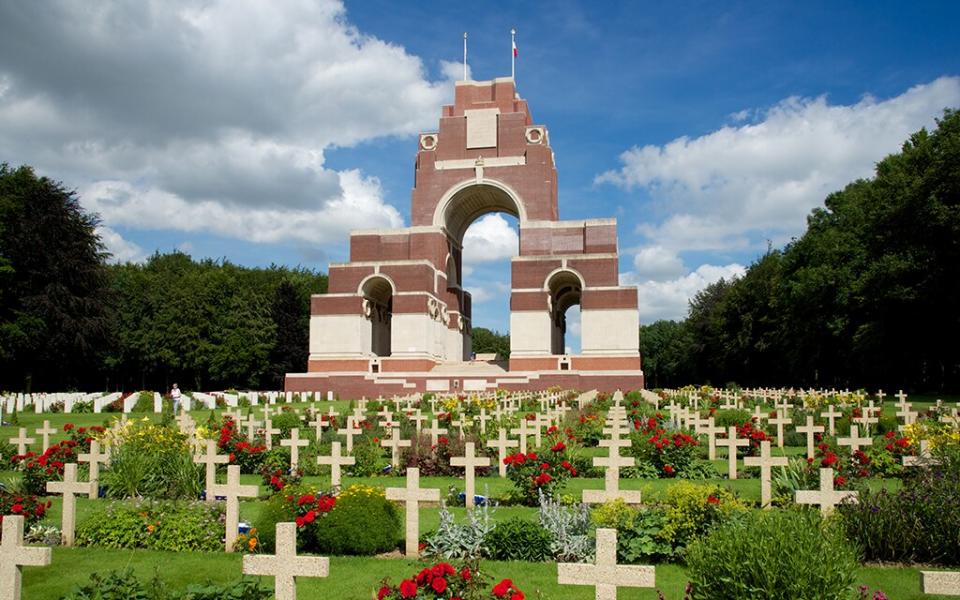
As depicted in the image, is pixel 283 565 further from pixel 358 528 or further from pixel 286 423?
pixel 286 423

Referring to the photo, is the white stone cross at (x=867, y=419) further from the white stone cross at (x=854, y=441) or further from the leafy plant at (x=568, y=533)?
the leafy plant at (x=568, y=533)

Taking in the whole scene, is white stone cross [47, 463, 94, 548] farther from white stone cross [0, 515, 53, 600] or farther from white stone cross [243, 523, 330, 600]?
white stone cross [243, 523, 330, 600]

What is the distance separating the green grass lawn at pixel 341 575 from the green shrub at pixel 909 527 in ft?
0.99

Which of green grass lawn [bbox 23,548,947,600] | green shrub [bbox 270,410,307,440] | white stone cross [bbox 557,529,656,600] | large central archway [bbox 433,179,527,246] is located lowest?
green grass lawn [bbox 23,548,947,600]

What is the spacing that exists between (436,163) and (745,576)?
4262cm

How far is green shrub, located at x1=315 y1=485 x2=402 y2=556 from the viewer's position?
7305 millimetres

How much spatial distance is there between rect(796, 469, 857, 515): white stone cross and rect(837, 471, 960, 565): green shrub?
0.11 m

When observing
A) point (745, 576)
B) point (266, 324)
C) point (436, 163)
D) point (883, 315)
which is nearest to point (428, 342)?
point (436, 163)

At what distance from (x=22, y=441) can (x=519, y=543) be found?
9580 mm

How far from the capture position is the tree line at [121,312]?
37.4 m

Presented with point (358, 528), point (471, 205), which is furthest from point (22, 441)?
point (471, 205)

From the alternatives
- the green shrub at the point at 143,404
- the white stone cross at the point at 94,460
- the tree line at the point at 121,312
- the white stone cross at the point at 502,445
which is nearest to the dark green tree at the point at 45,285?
the tree line at the point at 121,312

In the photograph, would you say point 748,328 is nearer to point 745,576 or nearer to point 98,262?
point 98,262

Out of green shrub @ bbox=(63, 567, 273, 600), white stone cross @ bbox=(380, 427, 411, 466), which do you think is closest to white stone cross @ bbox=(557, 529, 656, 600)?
green shrub @ bbox=(63, 567, 273, 600)
